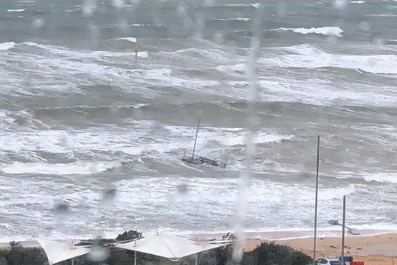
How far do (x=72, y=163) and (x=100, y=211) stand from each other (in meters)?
4.46

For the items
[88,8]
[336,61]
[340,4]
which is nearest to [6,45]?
[336,61]

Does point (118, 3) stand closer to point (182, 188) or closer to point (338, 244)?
point (182, 188)

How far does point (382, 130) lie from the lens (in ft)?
98.3

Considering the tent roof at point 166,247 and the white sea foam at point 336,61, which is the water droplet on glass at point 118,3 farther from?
the tent roof at point 166,247

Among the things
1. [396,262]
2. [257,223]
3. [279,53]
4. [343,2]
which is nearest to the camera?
[396,262]

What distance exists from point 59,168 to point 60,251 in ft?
31.9

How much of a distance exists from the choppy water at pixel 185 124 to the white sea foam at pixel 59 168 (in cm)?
4

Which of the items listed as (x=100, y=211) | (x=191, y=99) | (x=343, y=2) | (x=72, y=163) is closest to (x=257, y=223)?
(x=100, y=211)

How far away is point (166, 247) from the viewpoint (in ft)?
49.6

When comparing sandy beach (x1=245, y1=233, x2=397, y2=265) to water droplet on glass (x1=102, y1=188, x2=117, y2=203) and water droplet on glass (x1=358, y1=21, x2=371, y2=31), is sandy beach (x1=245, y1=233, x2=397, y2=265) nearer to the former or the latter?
water droplet on glass (x1=102, y1=188, x2=117, y2=203)

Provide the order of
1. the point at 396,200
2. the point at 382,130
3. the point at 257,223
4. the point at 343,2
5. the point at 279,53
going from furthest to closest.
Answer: the point at 343,2 → the point at 279,53 → the point at 382,130 → the point at 396,200 → the point at 257,223

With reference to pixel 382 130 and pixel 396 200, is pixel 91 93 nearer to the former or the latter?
pixel 382 130

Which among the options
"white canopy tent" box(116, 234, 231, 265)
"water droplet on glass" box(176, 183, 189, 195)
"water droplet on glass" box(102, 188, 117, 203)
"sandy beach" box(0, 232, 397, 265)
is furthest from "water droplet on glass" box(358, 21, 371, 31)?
"white canopy tent" box(116, 234, 231, 265)

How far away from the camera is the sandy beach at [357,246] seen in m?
18.4
